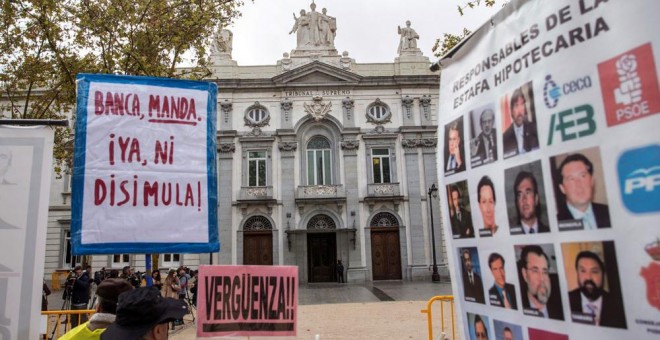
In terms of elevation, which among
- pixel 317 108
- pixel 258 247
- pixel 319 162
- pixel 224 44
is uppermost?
pixel 224 44

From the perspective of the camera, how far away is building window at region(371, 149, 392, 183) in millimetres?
26719

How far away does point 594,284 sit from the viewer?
1755 millimetres

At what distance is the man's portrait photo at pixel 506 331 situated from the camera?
213 cm

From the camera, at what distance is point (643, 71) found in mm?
1650

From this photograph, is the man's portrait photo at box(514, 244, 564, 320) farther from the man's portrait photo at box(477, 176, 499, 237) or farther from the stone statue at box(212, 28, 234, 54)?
the stone statue at box(212, 28, 234, 54)

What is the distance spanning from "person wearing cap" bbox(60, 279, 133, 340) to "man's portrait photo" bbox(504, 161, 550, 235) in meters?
2.94

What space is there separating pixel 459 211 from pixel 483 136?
1.44 ft

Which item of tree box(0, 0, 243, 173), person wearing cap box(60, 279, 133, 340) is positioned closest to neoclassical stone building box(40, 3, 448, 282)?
tree box(0, 0, 243, 173)

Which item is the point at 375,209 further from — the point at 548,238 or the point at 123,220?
the point at 548,238

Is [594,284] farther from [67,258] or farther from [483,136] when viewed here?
[67,258]

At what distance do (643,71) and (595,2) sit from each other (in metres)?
0.39

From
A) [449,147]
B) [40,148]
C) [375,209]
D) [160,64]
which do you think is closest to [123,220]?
[40,148]

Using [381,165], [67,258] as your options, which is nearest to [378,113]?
[381,165]

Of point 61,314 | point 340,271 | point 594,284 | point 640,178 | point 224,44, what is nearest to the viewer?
point 640,178
